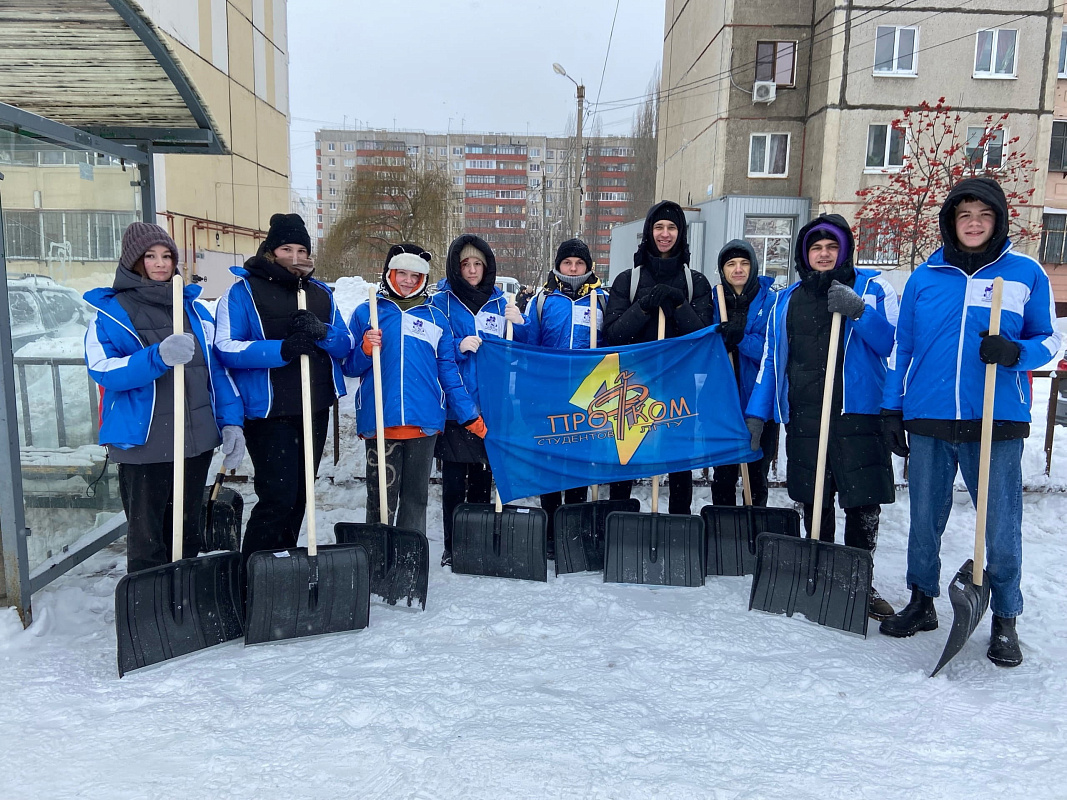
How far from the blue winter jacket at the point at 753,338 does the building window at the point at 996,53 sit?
18.3m

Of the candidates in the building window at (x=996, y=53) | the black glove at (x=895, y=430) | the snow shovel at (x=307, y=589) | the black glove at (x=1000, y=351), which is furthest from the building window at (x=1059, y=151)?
the snow shovel at (x=307, y=589)

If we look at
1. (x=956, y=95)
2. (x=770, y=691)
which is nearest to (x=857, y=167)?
(x=956, y=95)

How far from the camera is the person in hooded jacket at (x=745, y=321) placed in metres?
4.32

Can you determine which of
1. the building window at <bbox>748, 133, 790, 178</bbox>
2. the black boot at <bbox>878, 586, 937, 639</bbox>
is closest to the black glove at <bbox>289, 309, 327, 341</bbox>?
the black boot at <bbox>878, 586, 937, 639</bbox>

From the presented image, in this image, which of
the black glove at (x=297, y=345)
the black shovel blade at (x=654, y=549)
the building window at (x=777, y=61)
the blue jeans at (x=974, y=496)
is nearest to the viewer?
the blue jeans at (x=974, y=496)

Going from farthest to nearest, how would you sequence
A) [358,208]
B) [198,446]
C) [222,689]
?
[358,208] → [198,446] → [222,689]

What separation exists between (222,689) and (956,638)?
313cm

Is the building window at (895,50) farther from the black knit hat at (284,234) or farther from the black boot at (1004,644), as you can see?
the black knit hat at (284,234)

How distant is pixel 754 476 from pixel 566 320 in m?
1.64

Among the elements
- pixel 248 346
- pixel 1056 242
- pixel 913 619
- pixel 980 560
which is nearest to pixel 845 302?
pixel 980 560

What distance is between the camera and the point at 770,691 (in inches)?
116

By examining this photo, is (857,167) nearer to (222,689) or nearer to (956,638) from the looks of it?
(956,638)

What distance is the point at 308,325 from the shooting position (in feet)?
11.4

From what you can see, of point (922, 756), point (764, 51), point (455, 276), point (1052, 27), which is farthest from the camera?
point (764, 51)
